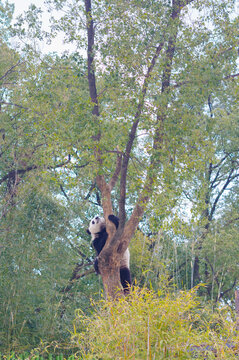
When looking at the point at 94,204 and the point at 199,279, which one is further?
the point at 199,279

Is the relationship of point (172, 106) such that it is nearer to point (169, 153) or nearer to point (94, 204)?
point (169, 153)

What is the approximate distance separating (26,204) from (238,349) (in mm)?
6555

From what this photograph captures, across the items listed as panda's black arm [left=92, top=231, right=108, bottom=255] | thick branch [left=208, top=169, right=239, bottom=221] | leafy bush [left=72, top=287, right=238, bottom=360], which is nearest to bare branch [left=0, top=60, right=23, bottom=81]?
panda's black arm [left=92, top=231, right=108, bottom=255]

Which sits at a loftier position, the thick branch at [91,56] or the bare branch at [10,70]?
the bare branch at [10,70]

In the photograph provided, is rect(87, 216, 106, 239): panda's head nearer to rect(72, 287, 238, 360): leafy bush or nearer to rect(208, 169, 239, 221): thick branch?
rect(72, 287, 238, 360): leafy bush

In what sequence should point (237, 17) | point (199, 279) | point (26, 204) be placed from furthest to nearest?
point (199, 279) < point (26, 204) < point (237, 17)

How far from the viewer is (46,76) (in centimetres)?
706

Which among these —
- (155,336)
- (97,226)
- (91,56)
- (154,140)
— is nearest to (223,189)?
(97,226)

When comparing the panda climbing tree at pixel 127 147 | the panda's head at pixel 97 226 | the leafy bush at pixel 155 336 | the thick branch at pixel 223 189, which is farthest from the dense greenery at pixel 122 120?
the thick branch at pixel 223 189

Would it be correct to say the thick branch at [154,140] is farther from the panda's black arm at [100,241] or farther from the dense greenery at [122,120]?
the panda's black arm at [100,241]

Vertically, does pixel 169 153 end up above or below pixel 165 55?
below

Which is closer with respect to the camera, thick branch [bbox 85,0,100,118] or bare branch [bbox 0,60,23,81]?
thick branch [bbox 85,0,100,118]

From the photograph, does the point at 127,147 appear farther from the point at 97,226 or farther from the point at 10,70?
the point at 10,70

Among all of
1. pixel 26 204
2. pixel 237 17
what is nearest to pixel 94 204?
pixel 26 204
